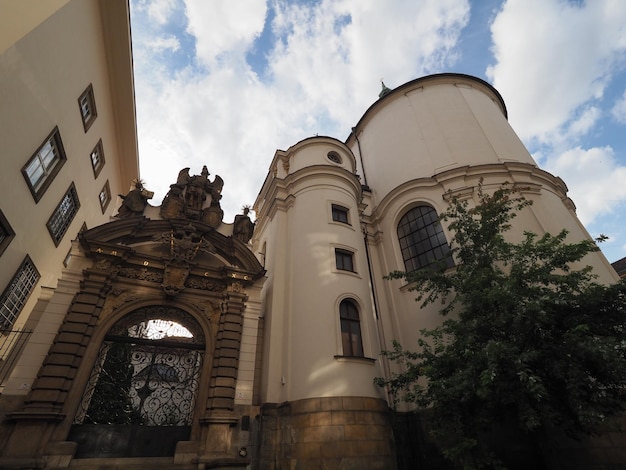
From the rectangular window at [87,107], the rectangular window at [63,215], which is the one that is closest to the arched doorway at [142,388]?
the rectangular window at [63,215]

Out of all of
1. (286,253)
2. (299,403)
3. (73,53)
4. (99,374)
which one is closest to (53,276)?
(99,374)

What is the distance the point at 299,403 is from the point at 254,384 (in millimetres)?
2166

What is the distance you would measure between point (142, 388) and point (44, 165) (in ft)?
32.2

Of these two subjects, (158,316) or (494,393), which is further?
(158,316)

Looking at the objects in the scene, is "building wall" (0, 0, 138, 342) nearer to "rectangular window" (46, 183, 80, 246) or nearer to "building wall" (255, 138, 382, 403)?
"rectangular window" (46, 183, 80, 246)

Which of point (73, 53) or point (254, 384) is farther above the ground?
point (73, 53)

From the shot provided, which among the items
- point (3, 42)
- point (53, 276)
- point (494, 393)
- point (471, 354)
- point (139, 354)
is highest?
point (3, 42)

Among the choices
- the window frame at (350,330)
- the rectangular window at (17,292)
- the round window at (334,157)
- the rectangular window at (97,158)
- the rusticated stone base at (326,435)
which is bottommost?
the rusticated stone base at (326,435)

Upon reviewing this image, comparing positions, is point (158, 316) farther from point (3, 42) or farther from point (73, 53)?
point (73, 53)

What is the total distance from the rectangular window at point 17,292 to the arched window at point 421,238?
56.0ft

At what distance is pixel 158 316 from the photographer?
474 inches

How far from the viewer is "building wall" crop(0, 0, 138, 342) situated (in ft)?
33.8

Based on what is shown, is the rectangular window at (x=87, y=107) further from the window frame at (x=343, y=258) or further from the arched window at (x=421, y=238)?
the arched window at (x=421, y=238)

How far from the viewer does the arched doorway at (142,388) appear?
377 inches
